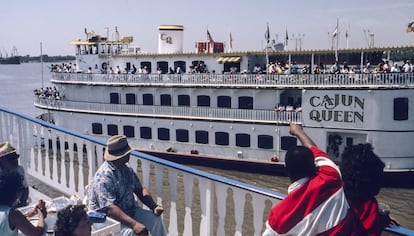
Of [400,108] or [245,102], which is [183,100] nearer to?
[245,102]

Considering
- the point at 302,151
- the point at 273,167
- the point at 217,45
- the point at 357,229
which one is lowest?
the point at 273,167

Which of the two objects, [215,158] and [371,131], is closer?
[371,131]

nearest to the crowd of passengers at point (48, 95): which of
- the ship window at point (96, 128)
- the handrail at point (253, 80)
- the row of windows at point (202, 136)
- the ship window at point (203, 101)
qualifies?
the handrail at point (253, 80)

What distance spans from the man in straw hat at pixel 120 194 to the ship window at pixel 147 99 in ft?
55.8

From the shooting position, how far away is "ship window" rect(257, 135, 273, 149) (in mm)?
18359

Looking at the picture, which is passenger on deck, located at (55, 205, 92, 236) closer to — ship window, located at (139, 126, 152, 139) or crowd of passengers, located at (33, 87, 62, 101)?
ship window, located at (139, 126, 152, 139)

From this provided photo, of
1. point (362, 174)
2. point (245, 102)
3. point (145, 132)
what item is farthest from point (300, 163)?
point (145, 132)

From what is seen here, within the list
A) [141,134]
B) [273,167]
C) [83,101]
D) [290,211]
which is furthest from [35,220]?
[83,101]

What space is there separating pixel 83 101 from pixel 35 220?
1993 cm

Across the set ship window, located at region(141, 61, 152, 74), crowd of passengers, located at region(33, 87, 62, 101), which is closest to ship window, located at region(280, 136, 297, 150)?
ship window, located at region(141, 61, 152, 74)

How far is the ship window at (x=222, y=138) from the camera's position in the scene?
19.3m

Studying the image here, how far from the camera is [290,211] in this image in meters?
2.62

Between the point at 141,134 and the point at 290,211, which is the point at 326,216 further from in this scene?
the point at 141,134

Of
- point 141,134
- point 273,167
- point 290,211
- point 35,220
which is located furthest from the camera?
point 141,134
